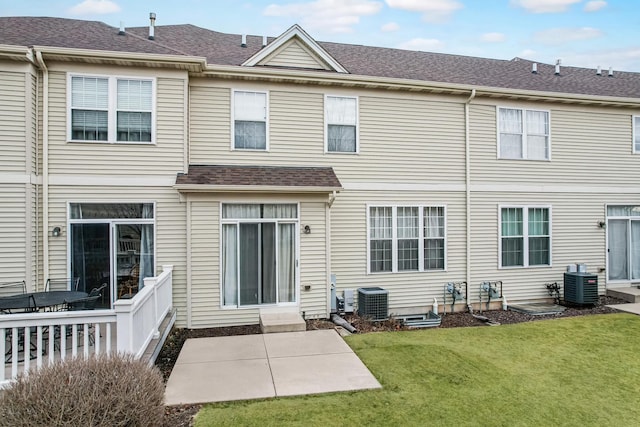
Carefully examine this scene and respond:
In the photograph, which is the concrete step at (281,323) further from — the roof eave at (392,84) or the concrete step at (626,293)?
the concrete step at (626,293)

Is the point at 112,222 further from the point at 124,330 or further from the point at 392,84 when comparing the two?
the point at 392,84

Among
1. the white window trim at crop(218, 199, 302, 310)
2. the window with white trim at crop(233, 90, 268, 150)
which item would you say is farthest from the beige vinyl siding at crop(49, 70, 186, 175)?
the white window trim at crop(218, 199, 302, 310)

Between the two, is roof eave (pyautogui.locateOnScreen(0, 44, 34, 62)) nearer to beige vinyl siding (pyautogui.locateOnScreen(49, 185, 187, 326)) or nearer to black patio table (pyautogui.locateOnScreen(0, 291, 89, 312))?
beige vinyl siding (pyautogui.locateOnScreen(49, 185, 187, 326))

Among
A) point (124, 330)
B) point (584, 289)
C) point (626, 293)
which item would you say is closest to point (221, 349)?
point (124, 330)

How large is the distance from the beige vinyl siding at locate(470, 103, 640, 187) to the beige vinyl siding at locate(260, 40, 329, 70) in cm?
448

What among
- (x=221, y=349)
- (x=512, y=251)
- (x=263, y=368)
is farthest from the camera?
(x=512, y=251)

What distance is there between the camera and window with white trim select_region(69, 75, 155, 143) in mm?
8023

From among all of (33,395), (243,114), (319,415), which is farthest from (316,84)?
(33,395)

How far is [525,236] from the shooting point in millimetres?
10938

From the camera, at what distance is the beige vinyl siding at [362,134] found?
910cm

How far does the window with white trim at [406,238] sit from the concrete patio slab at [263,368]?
3.14 meters

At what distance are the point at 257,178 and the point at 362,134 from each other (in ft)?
10.0

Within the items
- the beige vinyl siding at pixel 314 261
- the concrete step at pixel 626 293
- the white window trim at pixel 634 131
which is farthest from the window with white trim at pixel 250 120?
the white window trim at pixel 634 131

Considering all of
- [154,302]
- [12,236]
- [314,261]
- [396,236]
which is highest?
[12,236]
